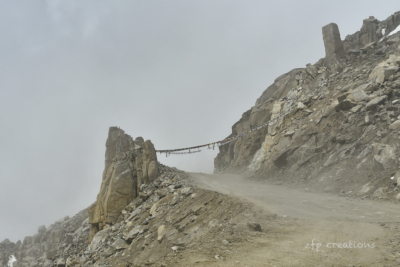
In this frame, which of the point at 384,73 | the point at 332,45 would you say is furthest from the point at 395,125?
the point at 332,45

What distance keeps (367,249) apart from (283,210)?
16.6ft

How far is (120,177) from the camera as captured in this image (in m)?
21.9

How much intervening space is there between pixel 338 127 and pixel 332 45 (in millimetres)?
20658

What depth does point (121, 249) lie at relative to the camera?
1426cm

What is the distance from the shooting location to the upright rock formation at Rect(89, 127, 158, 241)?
2092 cm

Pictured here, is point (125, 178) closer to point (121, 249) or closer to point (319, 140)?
point (121, 249)

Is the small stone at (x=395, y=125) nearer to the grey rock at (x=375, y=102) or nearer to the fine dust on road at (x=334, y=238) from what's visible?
the grey rock at (x=375, y=102)

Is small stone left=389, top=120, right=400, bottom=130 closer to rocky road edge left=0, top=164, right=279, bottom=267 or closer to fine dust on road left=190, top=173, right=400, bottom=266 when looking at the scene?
fine dust on road left=190, top=173, right=400, bottom=266

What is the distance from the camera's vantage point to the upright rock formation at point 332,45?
36.2 metres

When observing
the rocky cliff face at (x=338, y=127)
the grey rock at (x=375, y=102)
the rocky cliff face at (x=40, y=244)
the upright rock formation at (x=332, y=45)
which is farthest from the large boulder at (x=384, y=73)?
the rocky cliff face at (x=40, y=244)

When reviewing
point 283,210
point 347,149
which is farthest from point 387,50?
point 283,210

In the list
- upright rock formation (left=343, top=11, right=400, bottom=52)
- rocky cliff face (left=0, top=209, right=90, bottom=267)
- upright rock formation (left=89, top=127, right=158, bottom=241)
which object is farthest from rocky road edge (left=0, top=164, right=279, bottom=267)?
upright rock formation (left=343, top=11, right=400, bottom=52)

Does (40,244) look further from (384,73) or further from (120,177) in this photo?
(384,73)

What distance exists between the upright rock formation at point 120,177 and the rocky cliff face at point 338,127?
40.7 ft
